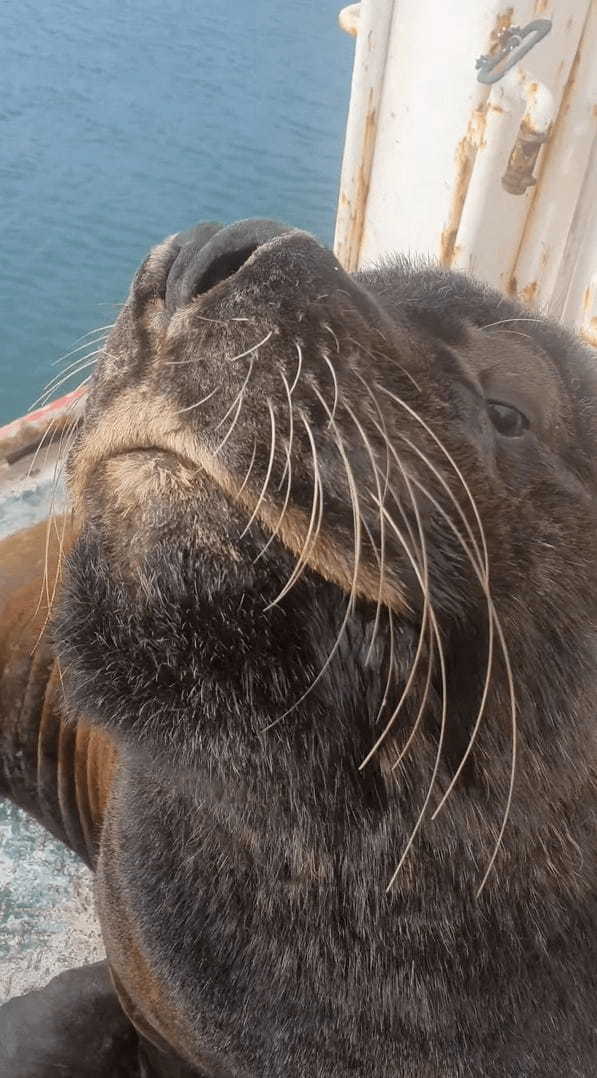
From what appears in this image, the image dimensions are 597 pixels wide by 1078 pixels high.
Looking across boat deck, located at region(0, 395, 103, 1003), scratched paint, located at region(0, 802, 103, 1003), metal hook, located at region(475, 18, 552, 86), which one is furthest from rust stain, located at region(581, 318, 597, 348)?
scratched paint, located at region(0, 802, 103, 1003)

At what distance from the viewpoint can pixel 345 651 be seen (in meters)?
1.02

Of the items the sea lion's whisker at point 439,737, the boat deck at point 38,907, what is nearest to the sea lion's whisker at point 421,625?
the sea lion's whisker at point 439,737

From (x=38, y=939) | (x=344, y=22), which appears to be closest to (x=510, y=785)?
(x=38, y=939)

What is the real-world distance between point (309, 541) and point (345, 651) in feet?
0.45

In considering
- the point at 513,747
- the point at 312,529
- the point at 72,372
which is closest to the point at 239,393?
the point at 312,529

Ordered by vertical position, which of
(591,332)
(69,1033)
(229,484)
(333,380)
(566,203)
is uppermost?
(566,203)

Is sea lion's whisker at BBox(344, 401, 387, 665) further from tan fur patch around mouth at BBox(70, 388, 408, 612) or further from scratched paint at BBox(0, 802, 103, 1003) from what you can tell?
scratched paint at BBox(0, 802, 103, 1003)

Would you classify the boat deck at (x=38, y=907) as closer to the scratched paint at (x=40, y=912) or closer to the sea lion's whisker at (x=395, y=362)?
the scratched paint at (x=40, y=912)

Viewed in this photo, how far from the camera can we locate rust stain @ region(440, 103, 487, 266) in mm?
2451

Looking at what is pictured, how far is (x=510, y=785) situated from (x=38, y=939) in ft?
4.51

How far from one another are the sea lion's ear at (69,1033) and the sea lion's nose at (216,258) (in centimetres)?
136

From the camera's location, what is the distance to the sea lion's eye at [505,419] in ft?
3.95

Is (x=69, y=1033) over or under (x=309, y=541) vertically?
under

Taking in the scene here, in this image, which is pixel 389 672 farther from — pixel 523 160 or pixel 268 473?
pixel 523 160
